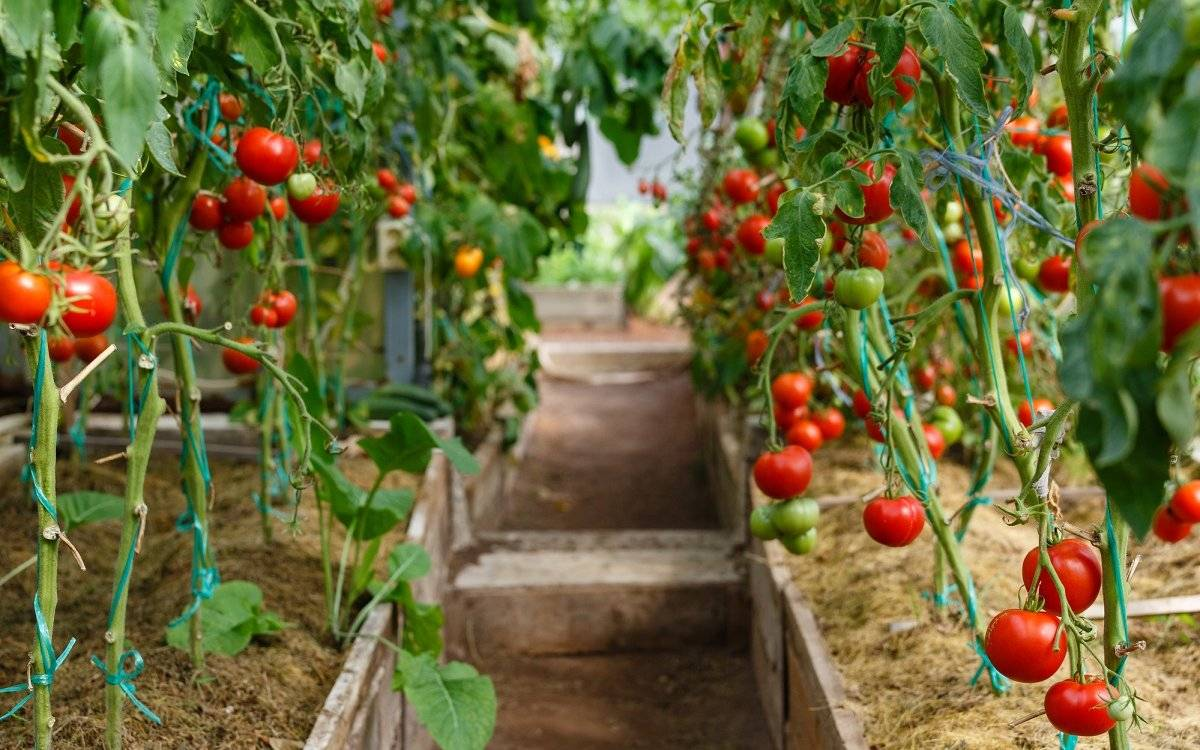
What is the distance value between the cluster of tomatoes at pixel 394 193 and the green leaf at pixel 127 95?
247cm

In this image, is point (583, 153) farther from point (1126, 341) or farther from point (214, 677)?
point (1126, 341)

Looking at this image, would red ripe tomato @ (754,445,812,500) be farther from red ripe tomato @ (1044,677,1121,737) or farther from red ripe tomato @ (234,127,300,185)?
red ripe tomato @ (234,127,300,185)

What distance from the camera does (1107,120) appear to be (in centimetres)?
174

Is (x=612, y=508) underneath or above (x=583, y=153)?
underneath

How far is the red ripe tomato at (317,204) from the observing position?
1.81m

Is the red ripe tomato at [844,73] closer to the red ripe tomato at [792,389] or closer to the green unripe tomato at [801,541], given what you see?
the green unripe tomato at [801,541]

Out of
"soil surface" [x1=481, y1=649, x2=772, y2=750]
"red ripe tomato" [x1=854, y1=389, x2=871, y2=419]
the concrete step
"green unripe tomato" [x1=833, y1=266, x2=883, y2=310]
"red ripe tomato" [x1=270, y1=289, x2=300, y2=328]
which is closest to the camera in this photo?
"green unripe tomato" [x1=833, y1=266, x2=883, y2=310]

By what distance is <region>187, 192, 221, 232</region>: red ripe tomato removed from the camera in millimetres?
1868

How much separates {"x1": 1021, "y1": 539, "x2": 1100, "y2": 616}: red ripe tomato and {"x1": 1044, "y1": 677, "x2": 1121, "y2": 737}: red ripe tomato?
9 centimetres

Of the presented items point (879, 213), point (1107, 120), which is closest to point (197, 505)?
point (879, 213)

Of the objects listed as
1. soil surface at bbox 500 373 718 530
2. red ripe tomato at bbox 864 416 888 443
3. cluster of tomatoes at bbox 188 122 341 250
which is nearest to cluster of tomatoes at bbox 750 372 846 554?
red ripe tomato at bbox 864 416 888 443

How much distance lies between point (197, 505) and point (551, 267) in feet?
25.2

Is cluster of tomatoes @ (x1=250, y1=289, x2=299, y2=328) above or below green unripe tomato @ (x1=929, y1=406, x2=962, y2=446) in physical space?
above

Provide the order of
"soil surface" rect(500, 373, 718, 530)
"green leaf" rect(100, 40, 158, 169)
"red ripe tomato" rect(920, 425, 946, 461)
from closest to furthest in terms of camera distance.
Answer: "green leaf" rect(100, 40, 158, 169)
"red ripe tomato" rect(920, 425, 946, 461)
"soil surface" rect(500, 373, 718, 530)
